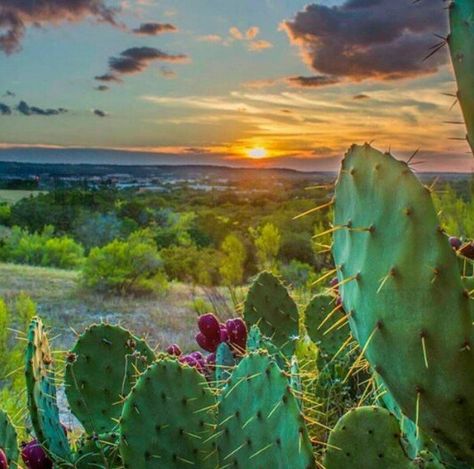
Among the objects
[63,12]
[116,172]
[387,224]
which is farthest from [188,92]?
[387,224]

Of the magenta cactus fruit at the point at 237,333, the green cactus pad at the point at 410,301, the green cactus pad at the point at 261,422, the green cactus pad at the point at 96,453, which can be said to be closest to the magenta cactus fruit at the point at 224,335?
the magenta cactus fruit at the point at 237,333

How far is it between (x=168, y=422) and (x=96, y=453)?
13.5 inches

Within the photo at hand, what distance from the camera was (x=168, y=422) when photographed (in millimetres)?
1787

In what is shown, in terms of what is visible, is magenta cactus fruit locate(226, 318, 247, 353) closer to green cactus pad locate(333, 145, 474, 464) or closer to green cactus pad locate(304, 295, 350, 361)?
green cactus pad locate(304, 295, 350, 361)

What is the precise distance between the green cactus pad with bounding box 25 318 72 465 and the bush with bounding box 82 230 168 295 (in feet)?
42.3

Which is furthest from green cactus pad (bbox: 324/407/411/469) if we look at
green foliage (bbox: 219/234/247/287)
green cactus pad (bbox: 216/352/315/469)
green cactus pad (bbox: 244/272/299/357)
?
green foliage (bbox: 219/234/247/287)

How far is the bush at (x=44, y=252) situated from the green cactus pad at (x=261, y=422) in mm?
16342

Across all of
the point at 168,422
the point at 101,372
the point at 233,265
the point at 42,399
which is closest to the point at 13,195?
the point at 233,265

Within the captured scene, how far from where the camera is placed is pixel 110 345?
2318 millimetres

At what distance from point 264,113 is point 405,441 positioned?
12.1 metres

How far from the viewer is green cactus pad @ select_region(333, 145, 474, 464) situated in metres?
1.25

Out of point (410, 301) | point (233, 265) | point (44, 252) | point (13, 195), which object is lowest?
point (44, 252)

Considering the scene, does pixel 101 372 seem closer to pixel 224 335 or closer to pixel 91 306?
pixel 224 335

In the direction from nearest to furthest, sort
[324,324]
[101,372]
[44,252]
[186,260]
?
[101,372] → [324,324] → [186,260] → [44,252]
